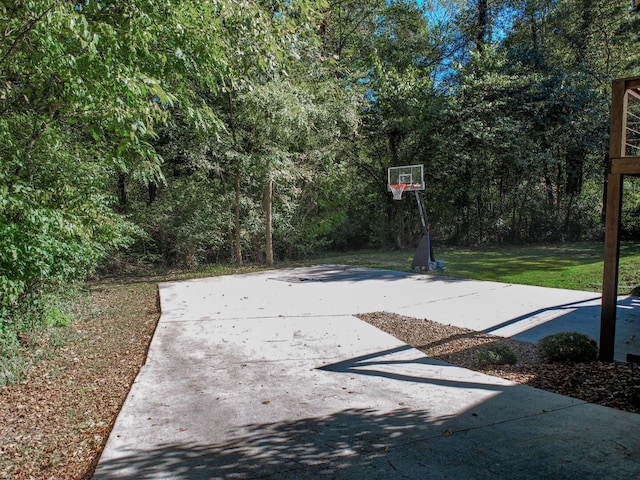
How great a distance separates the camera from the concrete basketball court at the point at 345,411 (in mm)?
2605

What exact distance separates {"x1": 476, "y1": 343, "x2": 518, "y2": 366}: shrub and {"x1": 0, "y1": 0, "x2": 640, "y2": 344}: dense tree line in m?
3.75

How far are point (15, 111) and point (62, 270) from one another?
1.95m

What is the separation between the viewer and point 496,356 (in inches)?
178

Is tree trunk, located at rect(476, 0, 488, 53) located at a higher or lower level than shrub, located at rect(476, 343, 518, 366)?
higher

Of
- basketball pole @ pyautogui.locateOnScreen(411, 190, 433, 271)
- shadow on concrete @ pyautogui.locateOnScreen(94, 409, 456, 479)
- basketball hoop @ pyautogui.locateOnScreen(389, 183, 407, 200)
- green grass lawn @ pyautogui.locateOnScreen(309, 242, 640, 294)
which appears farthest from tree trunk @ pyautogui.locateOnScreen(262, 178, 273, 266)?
shadow on concrete @ pyautogui.locateOnScreen(94, 409, 456, 479)

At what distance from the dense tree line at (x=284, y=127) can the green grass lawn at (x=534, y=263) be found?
5.92ft

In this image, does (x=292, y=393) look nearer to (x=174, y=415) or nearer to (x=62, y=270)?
(x=174, y=415)

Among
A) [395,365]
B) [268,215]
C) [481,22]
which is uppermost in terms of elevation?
[481,22]

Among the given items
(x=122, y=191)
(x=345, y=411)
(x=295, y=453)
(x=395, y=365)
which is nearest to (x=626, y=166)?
(x=395, y=365)

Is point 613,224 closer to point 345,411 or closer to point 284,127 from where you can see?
point 345,411

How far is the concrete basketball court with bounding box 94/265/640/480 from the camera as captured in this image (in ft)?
8.55

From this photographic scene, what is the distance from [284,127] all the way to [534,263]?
679 cm

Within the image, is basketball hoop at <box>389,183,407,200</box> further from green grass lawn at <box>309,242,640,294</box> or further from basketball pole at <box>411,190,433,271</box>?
green grass lawn at <box>309,242,640,294</box>

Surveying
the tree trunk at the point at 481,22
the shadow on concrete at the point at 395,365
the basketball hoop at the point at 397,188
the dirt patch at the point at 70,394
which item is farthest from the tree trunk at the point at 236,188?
the tree trunk at the point at 481,22
